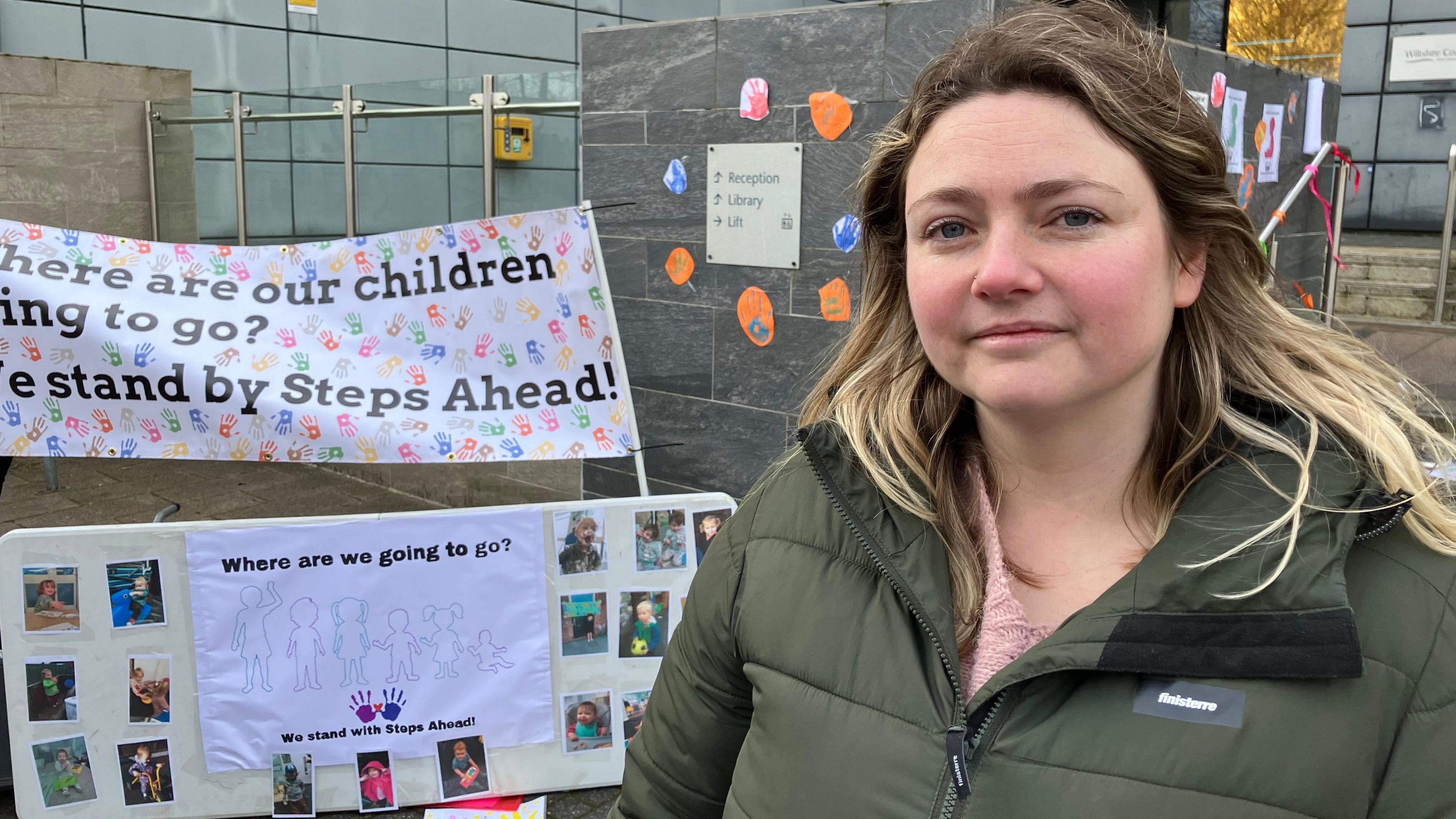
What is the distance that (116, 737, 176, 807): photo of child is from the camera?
3283 millimetres

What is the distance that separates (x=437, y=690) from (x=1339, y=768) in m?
2.80

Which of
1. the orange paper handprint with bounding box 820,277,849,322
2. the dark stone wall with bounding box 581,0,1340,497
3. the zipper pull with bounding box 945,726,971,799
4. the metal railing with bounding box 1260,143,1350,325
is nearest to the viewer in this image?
the zipper pull with bounding box 945,726,971,799

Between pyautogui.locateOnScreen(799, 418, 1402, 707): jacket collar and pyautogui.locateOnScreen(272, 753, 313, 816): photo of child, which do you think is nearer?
pyautogui.locateOnScreen(799, 418, 1402, 707): jacket collar

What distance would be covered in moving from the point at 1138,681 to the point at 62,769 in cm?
324

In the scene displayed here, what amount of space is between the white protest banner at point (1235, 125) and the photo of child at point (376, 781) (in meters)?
4.48

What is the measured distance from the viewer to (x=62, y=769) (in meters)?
3.27

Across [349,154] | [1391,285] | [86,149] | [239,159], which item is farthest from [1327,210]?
[86,149]

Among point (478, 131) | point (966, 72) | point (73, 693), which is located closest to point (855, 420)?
point (966, 72)

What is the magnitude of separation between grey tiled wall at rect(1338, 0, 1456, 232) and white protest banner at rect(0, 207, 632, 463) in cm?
1025

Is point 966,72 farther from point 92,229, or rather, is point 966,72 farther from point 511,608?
point 92,229

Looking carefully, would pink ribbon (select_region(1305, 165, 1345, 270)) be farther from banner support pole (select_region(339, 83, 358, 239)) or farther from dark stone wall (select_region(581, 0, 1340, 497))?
banner support pole (select_region(339, 83, 358, 239))

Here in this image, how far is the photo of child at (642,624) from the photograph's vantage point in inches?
138

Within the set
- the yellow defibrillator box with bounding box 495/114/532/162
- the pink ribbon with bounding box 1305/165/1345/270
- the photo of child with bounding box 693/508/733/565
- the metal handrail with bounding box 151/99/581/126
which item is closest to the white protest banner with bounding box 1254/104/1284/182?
the pink ribbon with bounding box 1305/165/1345/270

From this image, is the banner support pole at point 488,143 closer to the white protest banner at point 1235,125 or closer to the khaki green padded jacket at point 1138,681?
the white protest banner at point 1235,125
